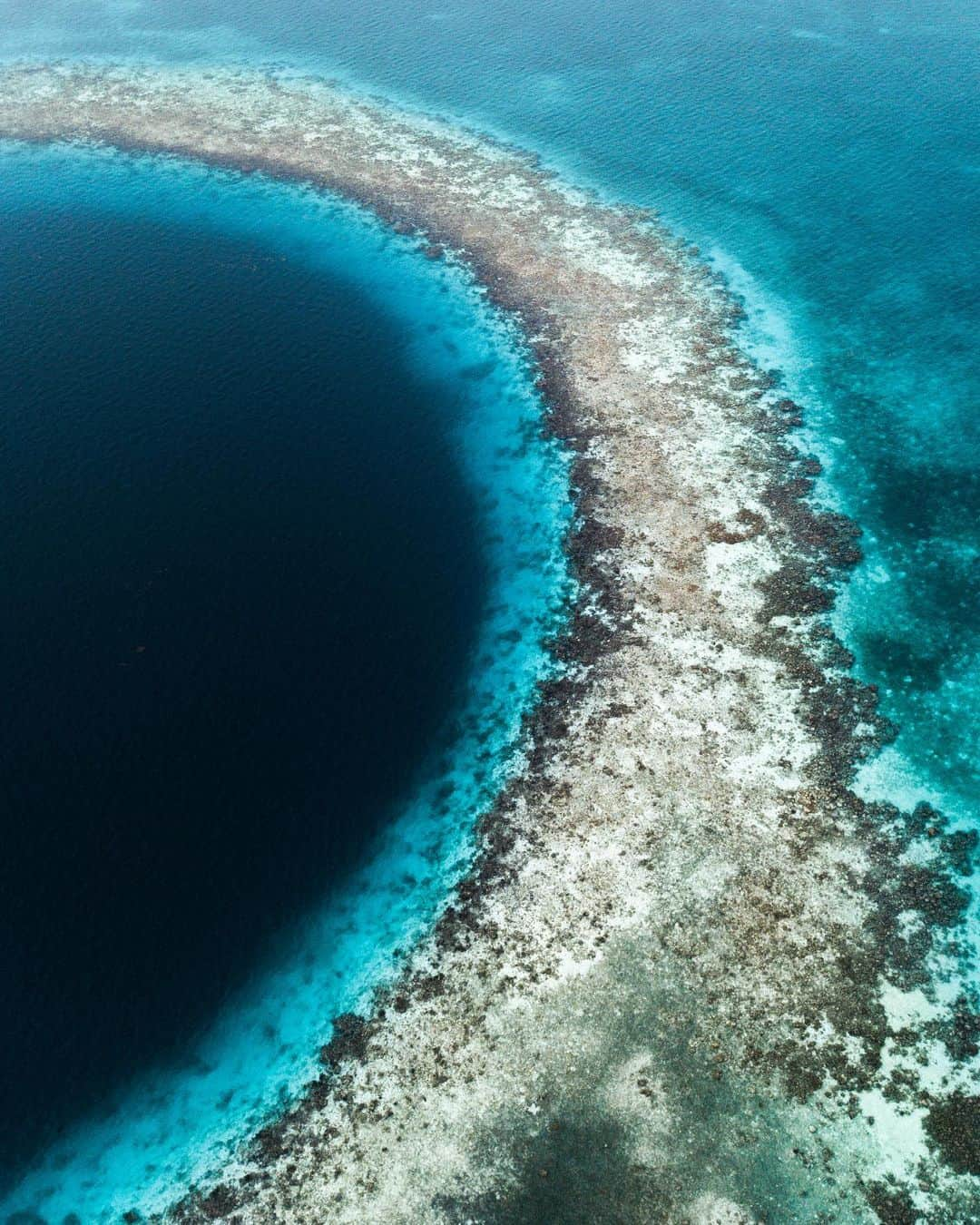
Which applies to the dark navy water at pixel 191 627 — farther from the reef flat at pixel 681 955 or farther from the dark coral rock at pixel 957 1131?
the dark coral rock at pixel 957 1131

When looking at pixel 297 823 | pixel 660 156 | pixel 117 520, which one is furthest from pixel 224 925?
pixel 660 156

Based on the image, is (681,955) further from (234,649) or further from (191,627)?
(191,627)

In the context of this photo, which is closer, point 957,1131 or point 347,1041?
point 957,1131

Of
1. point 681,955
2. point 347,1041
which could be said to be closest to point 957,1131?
point 681,955

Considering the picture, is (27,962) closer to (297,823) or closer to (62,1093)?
(62,1093)

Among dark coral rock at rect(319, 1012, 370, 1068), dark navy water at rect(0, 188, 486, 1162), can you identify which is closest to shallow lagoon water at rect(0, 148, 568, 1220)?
dark navy water at rect(0, 188, 486, 1162)

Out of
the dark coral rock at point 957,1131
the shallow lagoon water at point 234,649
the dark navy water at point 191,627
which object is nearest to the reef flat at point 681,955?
the dark coral rock at point 957,1131
